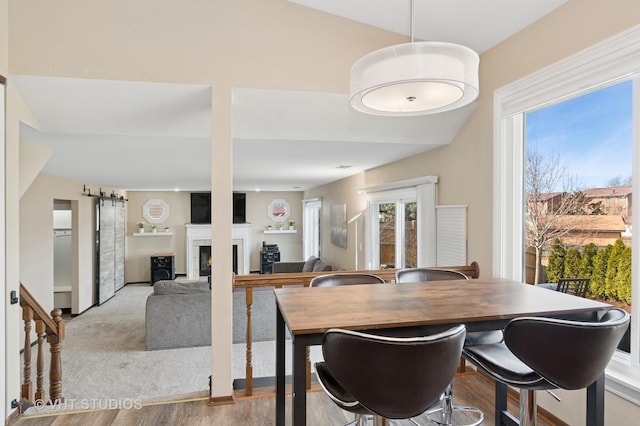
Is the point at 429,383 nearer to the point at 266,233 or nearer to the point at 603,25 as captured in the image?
the point at 603,25

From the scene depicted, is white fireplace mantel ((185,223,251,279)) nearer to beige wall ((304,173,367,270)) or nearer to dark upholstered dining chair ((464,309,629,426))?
beige wall ((304,173,367,270))

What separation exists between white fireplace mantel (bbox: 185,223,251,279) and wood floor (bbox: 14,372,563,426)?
752 cm

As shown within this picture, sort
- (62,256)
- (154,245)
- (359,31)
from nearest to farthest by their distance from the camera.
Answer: (359,31)
(62,256)
(154,245)

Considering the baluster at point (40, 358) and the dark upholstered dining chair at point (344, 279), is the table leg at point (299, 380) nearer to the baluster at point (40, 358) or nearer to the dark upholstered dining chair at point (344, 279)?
the dark upholstered dining chair at point (344, 279)

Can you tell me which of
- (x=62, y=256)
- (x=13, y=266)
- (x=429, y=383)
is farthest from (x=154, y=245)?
(x=429, y=383)

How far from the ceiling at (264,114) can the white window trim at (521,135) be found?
0.41m

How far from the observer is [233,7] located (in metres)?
2.54

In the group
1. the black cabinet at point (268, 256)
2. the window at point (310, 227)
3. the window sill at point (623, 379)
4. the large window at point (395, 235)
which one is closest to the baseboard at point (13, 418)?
the window sill at point (623, 379)

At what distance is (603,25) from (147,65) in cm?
264

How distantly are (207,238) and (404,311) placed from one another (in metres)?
9.06

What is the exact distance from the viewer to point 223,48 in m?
2.52

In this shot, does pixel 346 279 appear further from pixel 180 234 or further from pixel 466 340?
pixel 180 234

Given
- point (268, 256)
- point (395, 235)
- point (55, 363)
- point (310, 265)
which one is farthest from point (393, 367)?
point (268, 256)

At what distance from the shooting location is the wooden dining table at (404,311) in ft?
4.42
